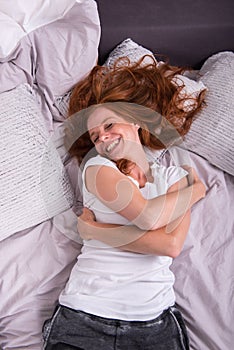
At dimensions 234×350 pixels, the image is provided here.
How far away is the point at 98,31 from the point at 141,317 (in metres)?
0.84

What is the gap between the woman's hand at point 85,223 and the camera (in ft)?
4.04

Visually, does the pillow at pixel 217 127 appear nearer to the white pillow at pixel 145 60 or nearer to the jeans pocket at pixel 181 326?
the white pillow at pixel 145 60

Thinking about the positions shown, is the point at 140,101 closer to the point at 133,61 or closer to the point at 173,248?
the point at 133,61

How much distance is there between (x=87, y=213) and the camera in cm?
126

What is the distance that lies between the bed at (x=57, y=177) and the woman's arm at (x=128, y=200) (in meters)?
0.19

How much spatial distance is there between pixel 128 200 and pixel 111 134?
19cm

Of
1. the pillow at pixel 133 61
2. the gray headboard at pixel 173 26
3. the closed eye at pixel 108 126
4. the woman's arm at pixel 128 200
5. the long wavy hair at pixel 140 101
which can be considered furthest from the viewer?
the gray headboard at pixel 173 26

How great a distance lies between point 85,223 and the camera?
1.23 meters

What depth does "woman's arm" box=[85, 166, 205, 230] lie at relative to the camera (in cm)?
114

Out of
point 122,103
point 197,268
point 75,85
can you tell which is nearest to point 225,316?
point 197,268

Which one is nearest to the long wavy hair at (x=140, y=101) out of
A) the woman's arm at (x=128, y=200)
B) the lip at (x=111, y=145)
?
the lip at (x=111, y=145)

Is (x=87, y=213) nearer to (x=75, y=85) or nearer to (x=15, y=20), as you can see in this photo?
(x=75, y=85)

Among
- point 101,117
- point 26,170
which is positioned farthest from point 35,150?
point 101,117

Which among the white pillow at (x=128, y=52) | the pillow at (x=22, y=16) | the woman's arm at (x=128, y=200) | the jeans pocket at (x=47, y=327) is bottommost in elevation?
the jeans pocket at (x=47, y=327)
